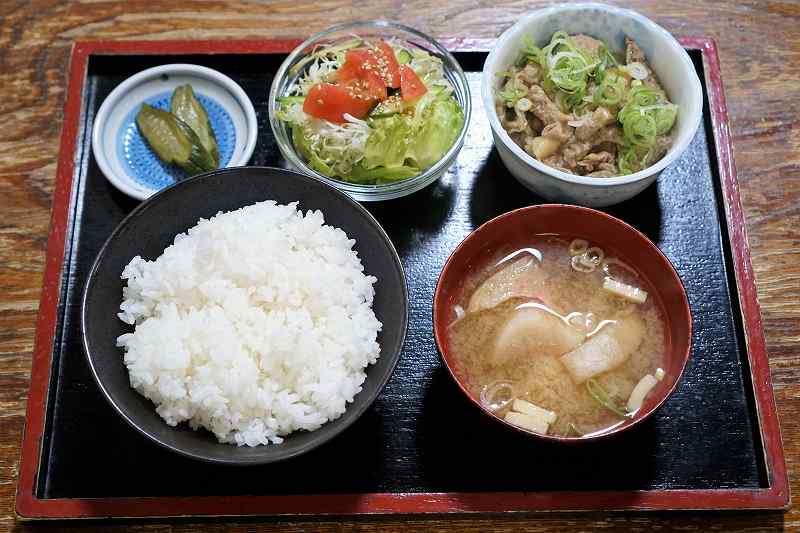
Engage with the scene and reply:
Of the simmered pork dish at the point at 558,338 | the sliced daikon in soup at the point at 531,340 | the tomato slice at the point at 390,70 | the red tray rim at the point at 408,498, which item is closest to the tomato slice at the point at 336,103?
the tomato slice at the point at 390,70

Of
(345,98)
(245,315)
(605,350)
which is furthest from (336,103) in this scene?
(605,350)

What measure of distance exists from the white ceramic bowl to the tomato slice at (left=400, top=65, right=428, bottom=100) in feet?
0.78

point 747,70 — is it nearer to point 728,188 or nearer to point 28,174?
point 728,188

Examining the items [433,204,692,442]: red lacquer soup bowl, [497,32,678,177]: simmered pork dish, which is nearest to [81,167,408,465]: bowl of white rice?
[433,204,692,442]: red lacquer soup bowl

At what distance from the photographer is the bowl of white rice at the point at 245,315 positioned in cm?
235

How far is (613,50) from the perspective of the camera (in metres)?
3.08

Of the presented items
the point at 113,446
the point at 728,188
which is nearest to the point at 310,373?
the point at 113,446

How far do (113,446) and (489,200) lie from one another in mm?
1620

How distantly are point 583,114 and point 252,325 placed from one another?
55.2 inches

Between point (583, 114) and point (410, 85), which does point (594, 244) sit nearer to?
point (583, 114)

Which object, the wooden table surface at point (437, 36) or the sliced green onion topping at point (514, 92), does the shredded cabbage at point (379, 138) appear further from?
the wooden table surface at point (437, 36)

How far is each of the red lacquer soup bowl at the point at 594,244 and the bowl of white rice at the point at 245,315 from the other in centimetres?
20

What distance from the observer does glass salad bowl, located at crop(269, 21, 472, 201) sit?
284cm

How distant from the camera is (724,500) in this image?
2.57 meters
